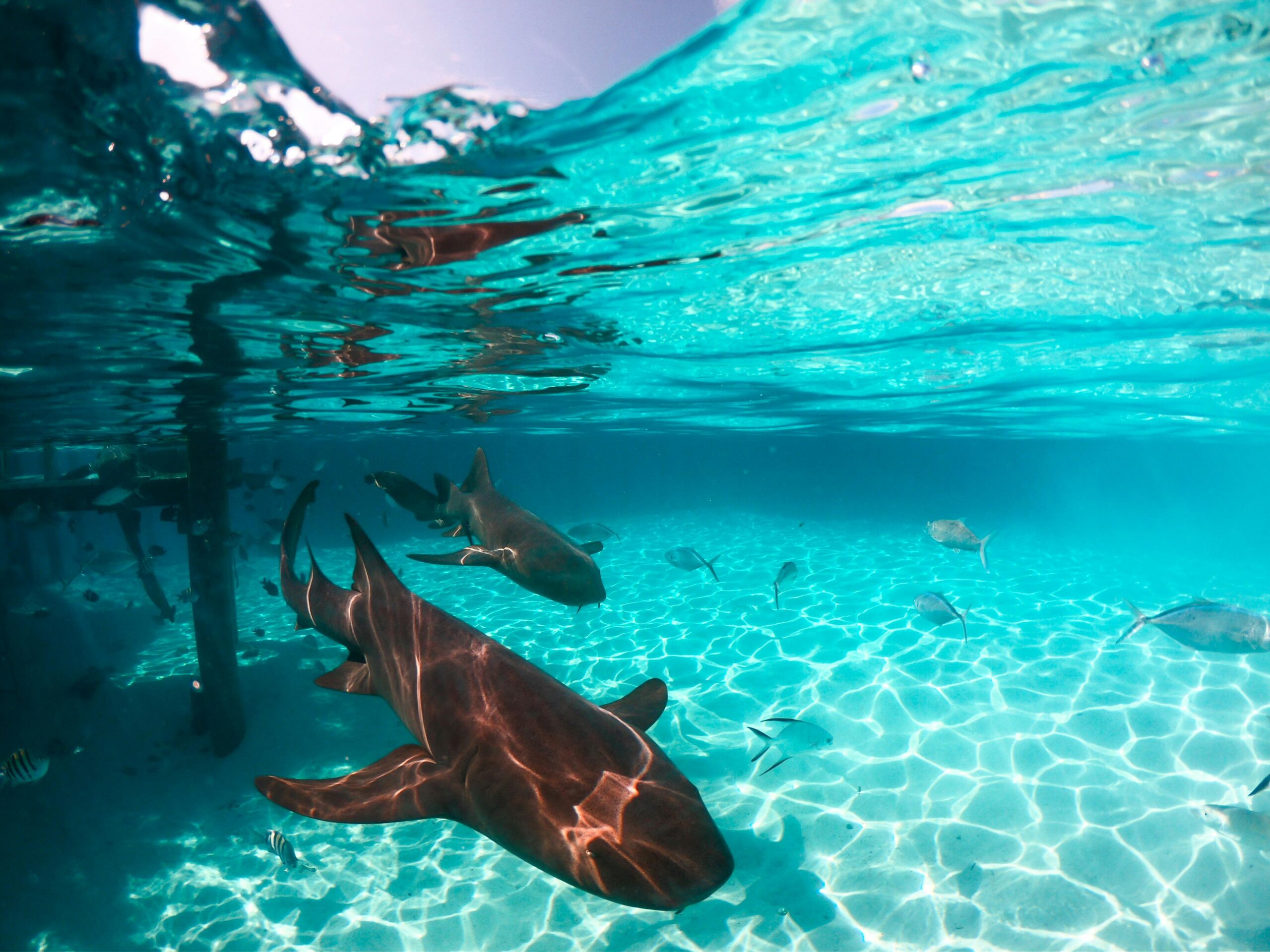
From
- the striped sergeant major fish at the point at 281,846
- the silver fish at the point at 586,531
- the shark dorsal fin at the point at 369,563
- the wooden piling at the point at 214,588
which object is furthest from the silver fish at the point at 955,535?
the wooden piling at the point at 214,588

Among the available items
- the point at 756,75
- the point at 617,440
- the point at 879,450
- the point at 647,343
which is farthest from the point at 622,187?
the point at 879,450

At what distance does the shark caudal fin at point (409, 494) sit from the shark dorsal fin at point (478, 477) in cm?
35

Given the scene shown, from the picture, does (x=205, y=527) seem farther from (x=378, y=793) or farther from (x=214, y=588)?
(x=378, y=793)

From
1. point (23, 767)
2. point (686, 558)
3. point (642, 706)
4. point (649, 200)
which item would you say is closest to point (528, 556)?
point (642, 706)

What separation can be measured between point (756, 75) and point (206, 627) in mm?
12565

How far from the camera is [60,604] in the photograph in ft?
63.1

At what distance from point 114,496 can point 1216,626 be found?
1920cm

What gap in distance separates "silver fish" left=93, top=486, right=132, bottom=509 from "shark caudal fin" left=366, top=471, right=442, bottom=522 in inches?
375

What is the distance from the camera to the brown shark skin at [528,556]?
14.6ft

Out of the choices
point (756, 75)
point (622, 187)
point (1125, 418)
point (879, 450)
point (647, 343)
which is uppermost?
point (756, 75)

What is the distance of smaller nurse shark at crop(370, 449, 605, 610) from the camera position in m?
4.46

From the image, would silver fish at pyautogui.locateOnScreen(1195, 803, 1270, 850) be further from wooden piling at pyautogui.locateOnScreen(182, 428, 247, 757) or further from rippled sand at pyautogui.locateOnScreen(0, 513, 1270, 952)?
wooden piling at pyautogui.locateOnScreen(182, 428, 247, 757)

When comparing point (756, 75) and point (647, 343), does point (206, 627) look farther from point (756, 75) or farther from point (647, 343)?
point (756, 75)

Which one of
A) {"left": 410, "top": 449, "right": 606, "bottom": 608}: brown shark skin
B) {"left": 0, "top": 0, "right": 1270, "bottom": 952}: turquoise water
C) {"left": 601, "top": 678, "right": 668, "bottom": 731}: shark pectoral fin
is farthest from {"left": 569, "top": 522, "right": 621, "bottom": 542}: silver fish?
{"left": 601, "top": 678, "right": 668, "bottom": 731}: shark pectoral fin
